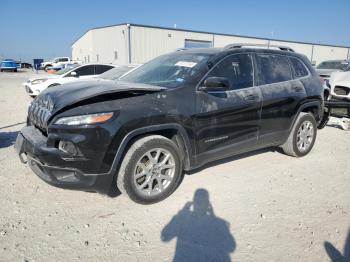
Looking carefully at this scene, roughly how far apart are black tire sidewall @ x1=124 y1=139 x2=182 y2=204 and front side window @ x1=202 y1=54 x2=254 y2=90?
1115 millimetres

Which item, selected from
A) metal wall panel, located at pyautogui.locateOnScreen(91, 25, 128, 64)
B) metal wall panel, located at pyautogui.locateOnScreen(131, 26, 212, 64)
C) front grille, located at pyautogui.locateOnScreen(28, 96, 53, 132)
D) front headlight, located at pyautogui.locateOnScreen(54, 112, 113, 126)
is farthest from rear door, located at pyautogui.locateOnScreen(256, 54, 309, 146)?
metal wall panel, located at pyautogui.locateOnScreen(91, 25, 128, 64)

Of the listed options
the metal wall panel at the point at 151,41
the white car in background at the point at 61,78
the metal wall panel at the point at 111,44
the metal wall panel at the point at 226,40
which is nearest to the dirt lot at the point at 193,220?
the white car in background at the point at 61,78

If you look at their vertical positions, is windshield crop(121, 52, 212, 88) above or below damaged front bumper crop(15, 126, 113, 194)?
above

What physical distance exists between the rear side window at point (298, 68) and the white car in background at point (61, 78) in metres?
8.32

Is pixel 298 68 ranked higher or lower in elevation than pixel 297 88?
higher

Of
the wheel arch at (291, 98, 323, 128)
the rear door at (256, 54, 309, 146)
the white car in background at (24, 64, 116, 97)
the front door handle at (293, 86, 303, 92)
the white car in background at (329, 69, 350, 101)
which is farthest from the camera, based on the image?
the white car in background at (24, 64, 116, 97)

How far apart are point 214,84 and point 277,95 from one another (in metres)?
1.41

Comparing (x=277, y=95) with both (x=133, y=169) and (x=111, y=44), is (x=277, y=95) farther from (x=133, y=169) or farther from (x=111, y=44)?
(x=111, y=44)

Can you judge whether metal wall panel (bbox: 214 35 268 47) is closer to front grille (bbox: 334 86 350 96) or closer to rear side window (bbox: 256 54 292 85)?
front grille (bbox: 334 86 350 96)

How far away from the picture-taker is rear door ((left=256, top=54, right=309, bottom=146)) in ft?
14.3

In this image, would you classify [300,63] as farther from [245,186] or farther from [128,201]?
[128,201]

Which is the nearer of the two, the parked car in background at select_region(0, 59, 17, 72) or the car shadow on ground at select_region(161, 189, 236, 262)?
the car shadow on ground at select_region(161, 189, 236, 262)

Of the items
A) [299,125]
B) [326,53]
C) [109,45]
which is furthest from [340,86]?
[326,53]

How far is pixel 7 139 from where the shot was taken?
19.0 ft
